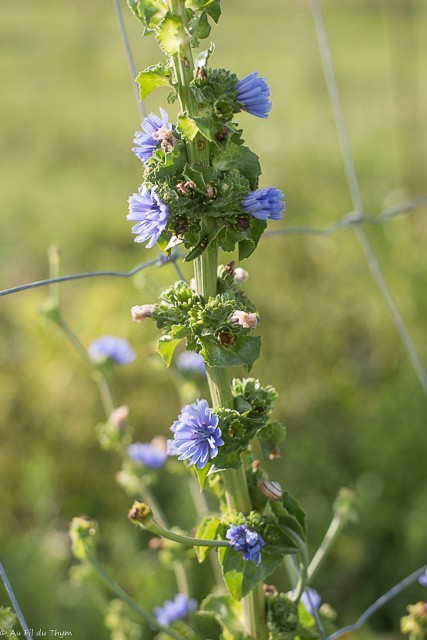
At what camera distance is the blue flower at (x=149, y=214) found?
78cm

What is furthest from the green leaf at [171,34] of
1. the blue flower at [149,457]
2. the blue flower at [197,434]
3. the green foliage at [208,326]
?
the blue flower at [149,457]

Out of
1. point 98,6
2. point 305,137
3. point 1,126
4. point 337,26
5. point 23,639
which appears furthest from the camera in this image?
point 98,6

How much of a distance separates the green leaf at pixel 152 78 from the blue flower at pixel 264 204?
0.47 feet

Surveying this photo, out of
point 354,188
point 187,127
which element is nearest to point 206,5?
point 187,127

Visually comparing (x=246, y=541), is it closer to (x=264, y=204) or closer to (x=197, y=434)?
(x=197, y=434)

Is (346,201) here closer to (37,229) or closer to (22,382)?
(37,229)

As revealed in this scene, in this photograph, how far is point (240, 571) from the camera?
876 mm

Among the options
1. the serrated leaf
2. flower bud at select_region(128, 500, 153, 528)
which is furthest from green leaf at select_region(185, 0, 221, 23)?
flower bud at select_region(128, 500, 153, 528)

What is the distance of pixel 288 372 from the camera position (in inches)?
95.1

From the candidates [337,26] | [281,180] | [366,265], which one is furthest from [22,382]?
[337,26]

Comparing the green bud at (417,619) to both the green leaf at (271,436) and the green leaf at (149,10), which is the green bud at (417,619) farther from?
the green leaf at (149,10)

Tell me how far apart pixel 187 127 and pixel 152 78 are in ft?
0.24

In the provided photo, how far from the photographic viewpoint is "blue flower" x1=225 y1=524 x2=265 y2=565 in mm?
857

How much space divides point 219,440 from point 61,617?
3.56ft
